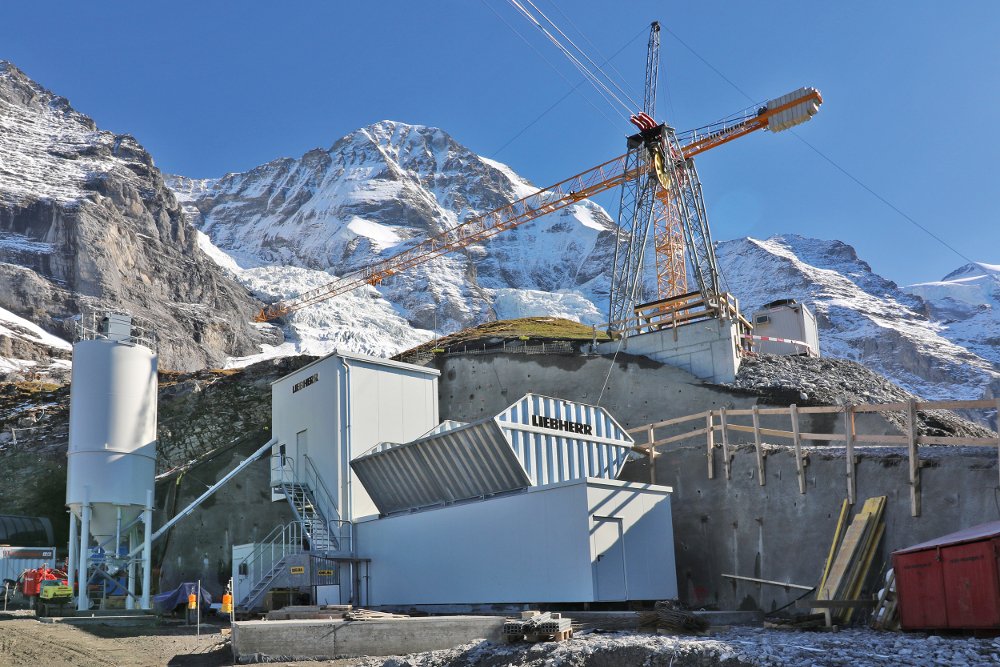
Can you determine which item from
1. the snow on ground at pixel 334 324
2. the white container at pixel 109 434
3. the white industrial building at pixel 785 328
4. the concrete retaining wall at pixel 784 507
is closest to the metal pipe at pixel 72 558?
the white container at pixel 109 434

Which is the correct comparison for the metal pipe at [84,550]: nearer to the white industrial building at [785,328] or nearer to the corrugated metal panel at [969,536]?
the corrugated metal panel at [969,536]

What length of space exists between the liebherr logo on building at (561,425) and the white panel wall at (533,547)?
2638 mm

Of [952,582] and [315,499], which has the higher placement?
[315,499]

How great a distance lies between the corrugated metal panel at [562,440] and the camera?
26.5 metres

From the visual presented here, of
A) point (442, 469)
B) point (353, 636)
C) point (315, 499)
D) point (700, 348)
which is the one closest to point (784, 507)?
point (442, 469)

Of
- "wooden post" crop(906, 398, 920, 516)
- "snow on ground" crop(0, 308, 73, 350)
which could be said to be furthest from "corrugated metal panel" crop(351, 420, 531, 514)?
"snow on ground" crop(0, 308, 73, 350)

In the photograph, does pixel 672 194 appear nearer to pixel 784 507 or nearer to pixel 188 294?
pixel 784 507

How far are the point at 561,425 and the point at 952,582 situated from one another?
517 inches

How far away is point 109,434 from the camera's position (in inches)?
1339

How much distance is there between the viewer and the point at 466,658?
19.1 m

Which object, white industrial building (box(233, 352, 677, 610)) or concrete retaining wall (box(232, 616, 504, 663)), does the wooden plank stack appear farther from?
concrete retaining wall (box(232, 616, 504, 663))

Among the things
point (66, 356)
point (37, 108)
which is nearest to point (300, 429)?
point (66, 356)

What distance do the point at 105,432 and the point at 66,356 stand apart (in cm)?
8418

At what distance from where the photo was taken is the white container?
33.5m
